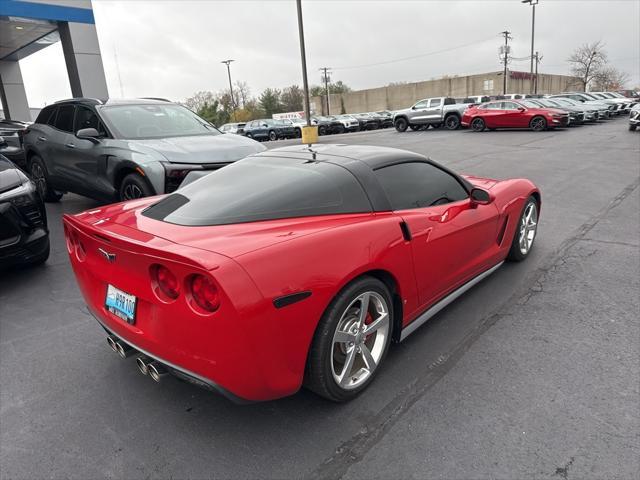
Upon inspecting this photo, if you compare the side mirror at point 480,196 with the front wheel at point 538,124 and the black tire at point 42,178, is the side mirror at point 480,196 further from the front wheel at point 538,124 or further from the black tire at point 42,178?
the front wheel at point 538,124

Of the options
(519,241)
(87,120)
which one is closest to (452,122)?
(87,120)

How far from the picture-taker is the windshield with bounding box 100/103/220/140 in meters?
5.99

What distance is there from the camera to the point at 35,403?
2.62 metres

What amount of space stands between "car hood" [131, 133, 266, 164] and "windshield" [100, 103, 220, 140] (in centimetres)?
30

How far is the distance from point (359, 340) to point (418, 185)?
1235 mm

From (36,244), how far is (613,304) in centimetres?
511

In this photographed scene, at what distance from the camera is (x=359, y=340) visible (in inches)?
97.2

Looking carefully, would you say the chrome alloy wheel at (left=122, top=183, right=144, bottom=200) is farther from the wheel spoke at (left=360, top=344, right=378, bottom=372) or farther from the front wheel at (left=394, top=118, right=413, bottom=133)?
the front wheel at (left=394, top=118, right=413, bottom=133)

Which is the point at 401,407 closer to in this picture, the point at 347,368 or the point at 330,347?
the point at 347,368

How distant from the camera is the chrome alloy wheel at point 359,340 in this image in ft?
7.88

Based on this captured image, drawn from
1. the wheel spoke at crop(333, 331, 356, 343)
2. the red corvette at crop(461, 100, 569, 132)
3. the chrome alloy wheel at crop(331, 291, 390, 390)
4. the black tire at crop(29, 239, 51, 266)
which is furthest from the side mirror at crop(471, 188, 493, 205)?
the red corvette at crop(461, 100, 569, 132)

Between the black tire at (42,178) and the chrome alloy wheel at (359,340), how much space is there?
657cm

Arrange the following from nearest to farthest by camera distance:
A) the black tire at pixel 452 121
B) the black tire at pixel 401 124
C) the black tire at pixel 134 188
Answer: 1. the black tire at pixel 134 188
2. the black tire at pixel 452 121
3. the black tire at pixel 401 124

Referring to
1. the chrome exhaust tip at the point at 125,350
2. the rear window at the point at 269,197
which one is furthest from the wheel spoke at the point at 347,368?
the chrome exhaust tip at the point at 125,350
